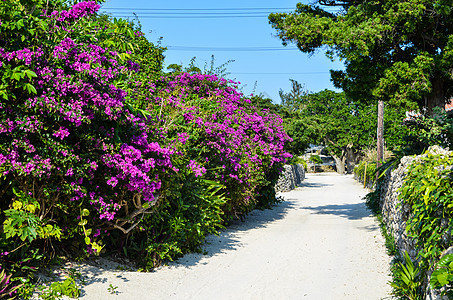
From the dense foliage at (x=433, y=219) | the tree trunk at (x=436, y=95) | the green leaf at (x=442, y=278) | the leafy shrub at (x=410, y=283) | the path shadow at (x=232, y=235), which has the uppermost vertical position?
the tree trunk at (x=436, y=95)

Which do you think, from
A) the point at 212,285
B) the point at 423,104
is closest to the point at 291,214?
the point at 423,104

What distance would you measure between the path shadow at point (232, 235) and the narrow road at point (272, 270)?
2 centimetres

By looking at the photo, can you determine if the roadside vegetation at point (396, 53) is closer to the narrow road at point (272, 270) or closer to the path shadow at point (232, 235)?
the narrow road at point (272, 270)

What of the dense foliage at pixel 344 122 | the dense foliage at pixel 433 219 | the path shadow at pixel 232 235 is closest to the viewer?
the dense foliage at pixel 433 219

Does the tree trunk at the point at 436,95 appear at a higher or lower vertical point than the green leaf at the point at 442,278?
higher

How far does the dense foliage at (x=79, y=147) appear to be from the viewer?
467cm

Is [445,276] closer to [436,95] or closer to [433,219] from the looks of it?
[433,219]

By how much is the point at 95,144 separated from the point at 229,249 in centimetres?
458

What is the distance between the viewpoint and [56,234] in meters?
5.25

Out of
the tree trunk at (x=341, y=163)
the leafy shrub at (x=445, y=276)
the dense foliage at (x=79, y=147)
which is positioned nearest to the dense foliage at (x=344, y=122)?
the tree trunk at (x=341, y=163)

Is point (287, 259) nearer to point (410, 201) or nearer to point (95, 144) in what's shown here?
point (410, 201)

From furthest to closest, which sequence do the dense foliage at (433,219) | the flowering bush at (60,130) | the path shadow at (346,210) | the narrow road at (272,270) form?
1. the path shadow at (346,210)
2. the narrow road at (272,270)
3. the flowering bush at (60,130)
4. the dense foliage at (433,219)

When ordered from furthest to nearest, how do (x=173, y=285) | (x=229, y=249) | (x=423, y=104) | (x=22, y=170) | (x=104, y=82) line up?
(x=423, y=104), (x=229, y=249), (x=173, y=285), (x=104, y=82), (x=22, y=170)

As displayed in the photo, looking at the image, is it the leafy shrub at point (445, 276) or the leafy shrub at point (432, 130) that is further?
the leafy shrub at point (432, 130)
